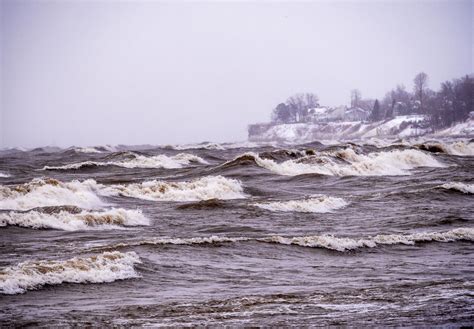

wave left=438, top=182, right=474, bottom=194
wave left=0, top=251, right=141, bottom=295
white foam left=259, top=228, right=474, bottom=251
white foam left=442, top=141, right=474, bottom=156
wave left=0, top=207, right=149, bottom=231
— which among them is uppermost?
white foam left=442, top=141, right=474, bottom=156

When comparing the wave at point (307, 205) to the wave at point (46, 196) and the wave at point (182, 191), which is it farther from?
the wave at point (46, 196)

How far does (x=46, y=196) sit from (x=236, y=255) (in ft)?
34.7

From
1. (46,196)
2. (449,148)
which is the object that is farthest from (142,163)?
(449,148)

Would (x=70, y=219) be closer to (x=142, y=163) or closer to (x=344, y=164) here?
(x=344, y=164)

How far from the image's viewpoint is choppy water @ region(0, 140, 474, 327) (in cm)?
923

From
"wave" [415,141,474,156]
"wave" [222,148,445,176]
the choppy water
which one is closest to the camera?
the choppy water

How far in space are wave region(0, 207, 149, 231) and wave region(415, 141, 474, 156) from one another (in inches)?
1455

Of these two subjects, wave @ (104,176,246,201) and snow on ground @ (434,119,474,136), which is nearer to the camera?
wave @ (104,176,246,201)

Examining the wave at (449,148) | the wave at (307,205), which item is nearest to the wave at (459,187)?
the wave at (307,205)

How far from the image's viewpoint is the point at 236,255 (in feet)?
46.7

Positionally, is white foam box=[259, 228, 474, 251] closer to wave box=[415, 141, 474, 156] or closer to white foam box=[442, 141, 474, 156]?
wave box=[415, 141, 474, 156]

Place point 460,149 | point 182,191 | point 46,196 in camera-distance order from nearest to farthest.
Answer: point 46,196 → point 182,191 → point 460,149

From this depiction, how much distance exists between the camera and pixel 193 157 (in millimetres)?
49438

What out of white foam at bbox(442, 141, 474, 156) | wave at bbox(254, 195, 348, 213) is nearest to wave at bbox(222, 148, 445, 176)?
white foam at bbox(442, 141, 474, 156)
